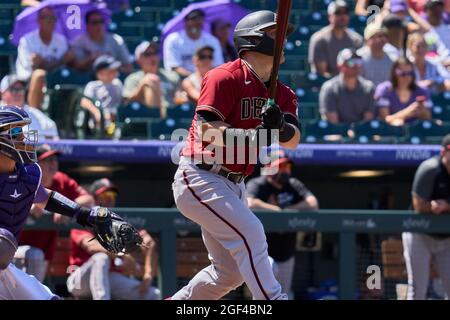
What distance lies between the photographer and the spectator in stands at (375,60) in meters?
11.8

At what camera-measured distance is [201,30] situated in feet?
38.4

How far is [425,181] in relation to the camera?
9.20 m

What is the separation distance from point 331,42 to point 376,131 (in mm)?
1413

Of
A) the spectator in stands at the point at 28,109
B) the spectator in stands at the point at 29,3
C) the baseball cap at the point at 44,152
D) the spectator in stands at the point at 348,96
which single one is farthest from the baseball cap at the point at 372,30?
the baseball cap at the point at 44,152

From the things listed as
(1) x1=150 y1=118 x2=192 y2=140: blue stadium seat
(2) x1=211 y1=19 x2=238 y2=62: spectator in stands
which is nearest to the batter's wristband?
(1) x1=150 y1=118 x2=192 y2=140: blue stadium seat

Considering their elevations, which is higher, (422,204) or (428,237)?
(422,204)

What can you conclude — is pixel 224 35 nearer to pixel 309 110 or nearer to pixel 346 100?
pixel 309 110

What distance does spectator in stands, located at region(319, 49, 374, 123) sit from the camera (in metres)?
11.1

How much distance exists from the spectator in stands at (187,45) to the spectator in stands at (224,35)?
0.72 ft

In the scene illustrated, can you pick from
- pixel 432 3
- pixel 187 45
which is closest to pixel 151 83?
pixel 187 45

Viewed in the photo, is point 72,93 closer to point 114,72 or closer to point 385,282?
point 114,72

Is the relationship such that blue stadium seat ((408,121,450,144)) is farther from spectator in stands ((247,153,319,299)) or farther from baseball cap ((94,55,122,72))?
baseball cap ((94,55,122,72))

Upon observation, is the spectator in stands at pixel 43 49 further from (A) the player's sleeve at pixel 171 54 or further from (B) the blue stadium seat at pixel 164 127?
(B) the blue stadium seat at pixel 164 127
